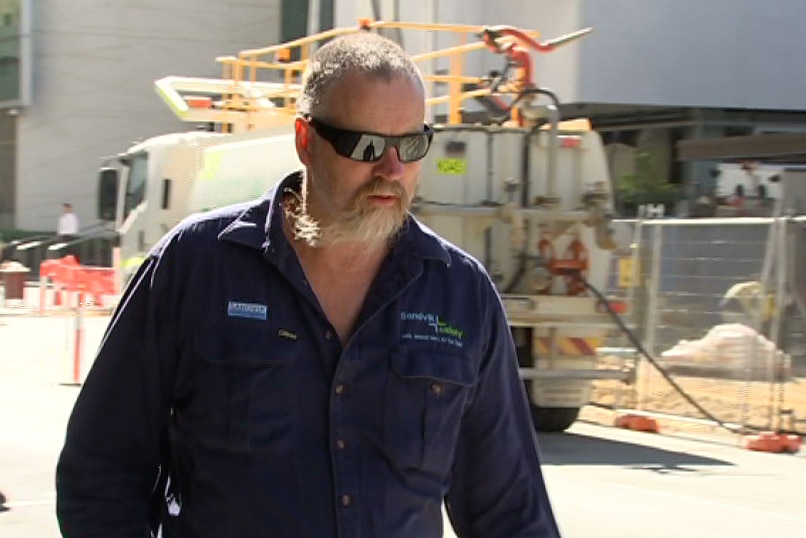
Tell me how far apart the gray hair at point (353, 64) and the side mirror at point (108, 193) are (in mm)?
14707

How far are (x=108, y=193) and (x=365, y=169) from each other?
15.0 meters

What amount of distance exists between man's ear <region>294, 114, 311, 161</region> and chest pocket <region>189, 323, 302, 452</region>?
361 mm

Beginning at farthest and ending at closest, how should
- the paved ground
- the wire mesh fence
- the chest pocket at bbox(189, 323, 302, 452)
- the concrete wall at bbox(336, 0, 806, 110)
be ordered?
the concrete wall at bbox(336, 0, 806, 110) < the wire mesh fence < the paved ground < the chest pocket at bbox(189, 323, 302, 452)

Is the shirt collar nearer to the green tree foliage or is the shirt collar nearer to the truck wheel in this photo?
the truck wheel

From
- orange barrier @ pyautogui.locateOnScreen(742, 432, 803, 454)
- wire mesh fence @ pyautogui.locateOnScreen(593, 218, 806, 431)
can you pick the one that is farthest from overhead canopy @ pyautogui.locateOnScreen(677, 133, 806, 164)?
orange barrier @ pyautogui.locateOnScreen(742, 432, 803, 454)

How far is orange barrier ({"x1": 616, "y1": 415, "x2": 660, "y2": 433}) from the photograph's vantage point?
13.9 m

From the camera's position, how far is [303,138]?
2873mm

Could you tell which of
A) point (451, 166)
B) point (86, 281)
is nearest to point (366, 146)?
point (451, 166)

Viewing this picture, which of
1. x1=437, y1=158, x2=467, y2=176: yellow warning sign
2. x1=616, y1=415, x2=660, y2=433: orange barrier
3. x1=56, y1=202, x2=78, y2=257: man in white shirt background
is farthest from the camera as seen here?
x1=56, y1=202, x2=78, y2=257: man in white shirt background

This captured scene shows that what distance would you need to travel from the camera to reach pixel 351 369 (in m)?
2.75

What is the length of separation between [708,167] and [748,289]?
59.2 feet

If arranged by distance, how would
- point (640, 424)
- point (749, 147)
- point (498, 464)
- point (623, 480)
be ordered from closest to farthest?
point (498, 464)
point (623, 480)
point (640, 424)
point (749, 147)

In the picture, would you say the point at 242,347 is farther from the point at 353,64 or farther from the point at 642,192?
the point at 642,192

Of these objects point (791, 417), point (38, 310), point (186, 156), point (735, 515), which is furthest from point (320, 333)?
point (38, 310)
